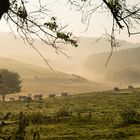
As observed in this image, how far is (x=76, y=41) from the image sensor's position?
30.6 feet

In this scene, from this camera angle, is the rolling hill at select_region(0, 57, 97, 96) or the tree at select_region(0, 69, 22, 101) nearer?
the tree at select_region(0, 69, 22, 101)

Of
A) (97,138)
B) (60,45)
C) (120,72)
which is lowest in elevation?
(97,138)

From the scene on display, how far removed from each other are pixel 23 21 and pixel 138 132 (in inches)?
322

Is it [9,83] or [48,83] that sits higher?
[48,83]

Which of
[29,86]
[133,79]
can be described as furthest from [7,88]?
[133,79]

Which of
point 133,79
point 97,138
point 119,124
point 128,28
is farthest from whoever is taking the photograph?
point 133,79

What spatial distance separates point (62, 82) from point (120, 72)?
51824 millimetres

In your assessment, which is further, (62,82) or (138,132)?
(62,82)

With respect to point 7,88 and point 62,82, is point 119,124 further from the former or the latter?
point 62,82

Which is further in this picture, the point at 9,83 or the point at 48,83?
the point at 48,83

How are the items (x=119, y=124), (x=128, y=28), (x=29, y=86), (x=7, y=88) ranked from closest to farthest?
(x=128, y=28) < (x=119, y=124) < (x=7, y=88) < (x=29, y=86)

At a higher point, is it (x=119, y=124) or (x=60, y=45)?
(x=60, y=45)

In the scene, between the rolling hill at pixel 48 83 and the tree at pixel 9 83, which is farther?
the rolling hill at pixel 48 83

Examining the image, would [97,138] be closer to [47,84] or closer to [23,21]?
[23,21]
